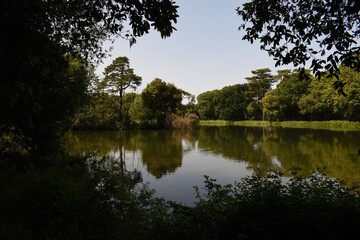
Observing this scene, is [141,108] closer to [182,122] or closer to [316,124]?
[182,122]

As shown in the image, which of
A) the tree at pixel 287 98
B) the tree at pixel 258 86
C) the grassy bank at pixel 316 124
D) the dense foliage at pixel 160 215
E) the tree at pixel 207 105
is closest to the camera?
the dense foliage at pixel 160 215

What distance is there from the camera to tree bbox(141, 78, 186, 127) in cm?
5266

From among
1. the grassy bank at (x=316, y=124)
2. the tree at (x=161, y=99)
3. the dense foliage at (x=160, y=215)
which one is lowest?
the dense foliage at (x=160, y=215)

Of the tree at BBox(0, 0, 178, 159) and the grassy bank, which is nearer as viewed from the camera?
the tree at BBox(0, 0, 178, 159)

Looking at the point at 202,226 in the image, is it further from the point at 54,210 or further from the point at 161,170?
the point at 161,170

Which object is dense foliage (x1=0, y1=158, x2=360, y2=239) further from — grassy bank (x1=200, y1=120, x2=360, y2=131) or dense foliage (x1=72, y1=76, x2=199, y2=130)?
grassy bank (x1=200, y1=120, x2=360, y2=131)

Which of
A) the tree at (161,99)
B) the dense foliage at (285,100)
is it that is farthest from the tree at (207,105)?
the tree at (161,99)

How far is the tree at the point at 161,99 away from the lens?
173 feet

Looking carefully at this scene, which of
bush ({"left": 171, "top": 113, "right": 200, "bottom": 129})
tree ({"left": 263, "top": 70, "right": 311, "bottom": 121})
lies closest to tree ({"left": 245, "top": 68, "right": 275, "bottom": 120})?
tree ({"left": 263, "top": 70, "right": 311, "bottom": 121})

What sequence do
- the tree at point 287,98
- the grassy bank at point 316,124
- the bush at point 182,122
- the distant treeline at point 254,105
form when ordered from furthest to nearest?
the tree at point 287,98 < the bush at point 182,122 < the grassy bank at point 316,124 < the distant treeline at point 254,105

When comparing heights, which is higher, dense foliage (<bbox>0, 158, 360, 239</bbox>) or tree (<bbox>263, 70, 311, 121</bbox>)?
tree (<bbox>263, 70, 311, 121</bbox>)

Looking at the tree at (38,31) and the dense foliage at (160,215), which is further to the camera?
the dense foliage at (160,215)

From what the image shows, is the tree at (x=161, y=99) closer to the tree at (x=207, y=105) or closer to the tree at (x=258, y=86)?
the tree at (x=258, y=86)

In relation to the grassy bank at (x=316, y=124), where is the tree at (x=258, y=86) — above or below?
above
